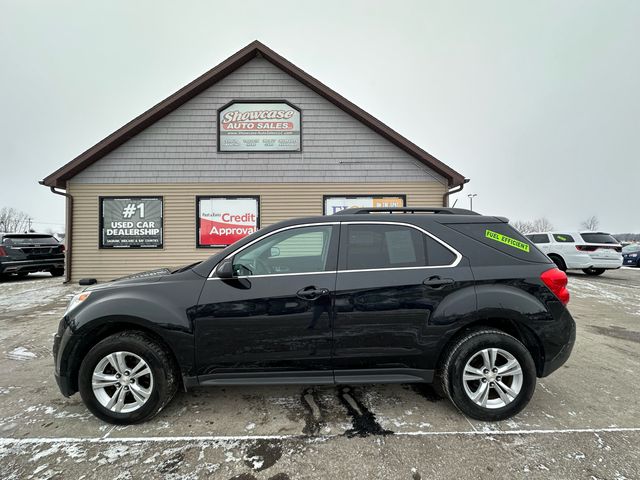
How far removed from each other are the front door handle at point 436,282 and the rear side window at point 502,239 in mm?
486

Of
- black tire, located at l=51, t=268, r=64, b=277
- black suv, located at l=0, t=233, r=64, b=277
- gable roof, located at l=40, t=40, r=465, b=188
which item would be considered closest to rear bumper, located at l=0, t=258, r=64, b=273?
black suv, located at l=0, t=233, r=64, b=277

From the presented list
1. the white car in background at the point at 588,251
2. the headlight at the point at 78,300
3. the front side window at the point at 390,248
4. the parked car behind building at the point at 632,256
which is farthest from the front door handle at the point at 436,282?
the parked car behind building at the point at 632,256

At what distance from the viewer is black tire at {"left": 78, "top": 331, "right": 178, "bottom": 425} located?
2.47 meters

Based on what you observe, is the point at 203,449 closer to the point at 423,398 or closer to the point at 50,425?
the point at 50,425

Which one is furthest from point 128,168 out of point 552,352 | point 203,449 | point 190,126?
point 552,352

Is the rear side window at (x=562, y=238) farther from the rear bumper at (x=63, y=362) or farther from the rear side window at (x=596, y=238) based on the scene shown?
the rear bumper at (x=63, y=362)

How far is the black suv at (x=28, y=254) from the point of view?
9133mm

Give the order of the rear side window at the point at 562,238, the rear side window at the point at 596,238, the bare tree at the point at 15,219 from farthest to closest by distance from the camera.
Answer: the bare tree at the point at 15,219
the rear side window at the point at 562,238
the rear side window at the point at 596,238

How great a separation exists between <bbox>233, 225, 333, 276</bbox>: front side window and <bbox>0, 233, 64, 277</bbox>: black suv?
10785mm

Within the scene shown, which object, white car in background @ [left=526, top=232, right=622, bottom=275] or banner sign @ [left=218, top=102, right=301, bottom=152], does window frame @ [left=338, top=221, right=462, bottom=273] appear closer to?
banner sign @ [left=218, top=102, right=301, bottom=152]

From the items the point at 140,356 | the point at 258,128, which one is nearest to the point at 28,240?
the point at 258,128

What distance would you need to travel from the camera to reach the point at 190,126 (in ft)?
29.5

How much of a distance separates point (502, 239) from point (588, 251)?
37.4 ft

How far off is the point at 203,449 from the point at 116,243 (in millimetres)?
8481
